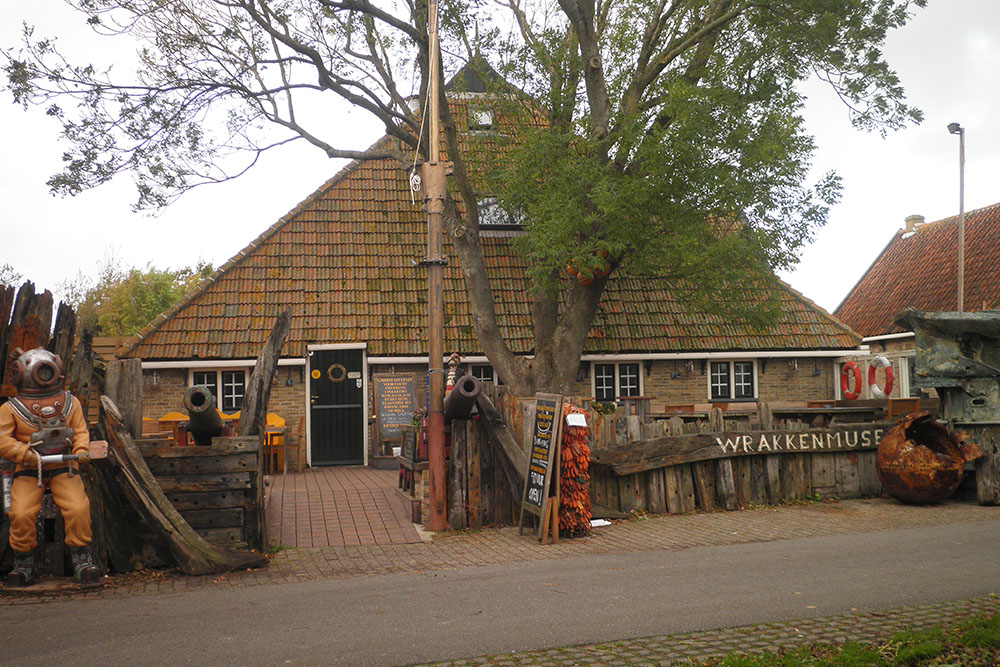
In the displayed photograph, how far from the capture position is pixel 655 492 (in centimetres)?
1145

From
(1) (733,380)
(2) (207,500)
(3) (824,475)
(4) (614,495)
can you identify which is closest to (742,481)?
(3) (824,475)

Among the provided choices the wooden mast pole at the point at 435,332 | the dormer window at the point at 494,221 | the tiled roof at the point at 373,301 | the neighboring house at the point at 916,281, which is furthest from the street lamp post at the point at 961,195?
the wooden mast pole at the point at 435,332

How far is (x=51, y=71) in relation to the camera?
14.1 metres

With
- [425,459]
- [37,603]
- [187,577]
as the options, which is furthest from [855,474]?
[37,603]

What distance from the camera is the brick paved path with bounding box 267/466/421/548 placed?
10.1 m

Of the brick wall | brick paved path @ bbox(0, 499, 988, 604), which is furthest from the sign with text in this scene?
the brick wall

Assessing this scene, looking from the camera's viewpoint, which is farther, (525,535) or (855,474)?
(855,474)

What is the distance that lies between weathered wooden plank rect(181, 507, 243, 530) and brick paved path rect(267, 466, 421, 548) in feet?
3.23

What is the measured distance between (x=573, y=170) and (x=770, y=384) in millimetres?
8879

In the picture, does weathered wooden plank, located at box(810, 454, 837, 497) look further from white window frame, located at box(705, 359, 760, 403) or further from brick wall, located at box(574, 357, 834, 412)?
white window frame, located at box(705, 359, 760, 403)

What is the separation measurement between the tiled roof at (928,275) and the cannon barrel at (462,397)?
18543mm

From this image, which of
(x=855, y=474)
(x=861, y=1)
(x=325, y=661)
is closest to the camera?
(x=325, y=661)

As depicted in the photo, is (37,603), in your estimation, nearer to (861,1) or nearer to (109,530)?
(109,530)

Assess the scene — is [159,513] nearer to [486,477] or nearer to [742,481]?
[486,477]
